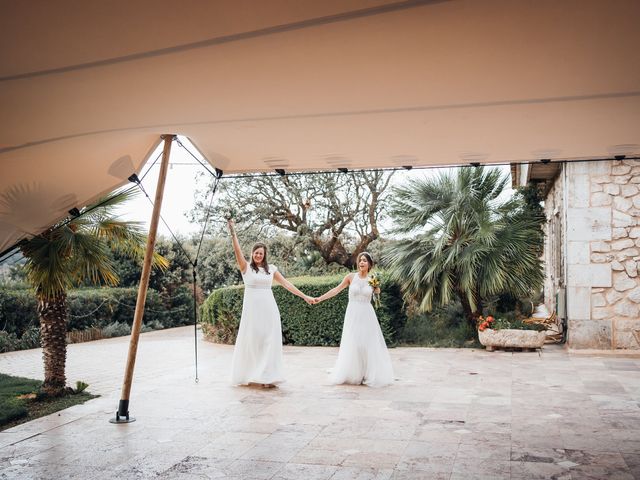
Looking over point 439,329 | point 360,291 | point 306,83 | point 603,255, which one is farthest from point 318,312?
point 306,83

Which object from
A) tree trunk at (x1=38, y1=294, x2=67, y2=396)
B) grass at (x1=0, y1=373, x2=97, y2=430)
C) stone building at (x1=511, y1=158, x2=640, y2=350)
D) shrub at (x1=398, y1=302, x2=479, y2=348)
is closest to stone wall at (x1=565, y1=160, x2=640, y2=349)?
stone building at (x1=511, y1=158, x2=640, y2=350)

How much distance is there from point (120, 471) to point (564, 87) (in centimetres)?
392

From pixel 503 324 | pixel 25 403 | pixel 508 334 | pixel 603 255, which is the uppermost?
pixel 603 255

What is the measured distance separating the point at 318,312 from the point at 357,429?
23.0 ft

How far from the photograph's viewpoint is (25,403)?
7.42 meters

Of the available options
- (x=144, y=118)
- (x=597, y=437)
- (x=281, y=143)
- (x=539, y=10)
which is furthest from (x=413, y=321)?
(x=539, y=10)

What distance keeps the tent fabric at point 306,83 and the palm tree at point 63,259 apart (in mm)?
1974

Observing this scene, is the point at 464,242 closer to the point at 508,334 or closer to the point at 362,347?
the point at 508,334

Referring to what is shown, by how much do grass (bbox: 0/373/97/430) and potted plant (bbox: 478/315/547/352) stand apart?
6800mm

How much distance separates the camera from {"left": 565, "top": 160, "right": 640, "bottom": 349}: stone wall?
1074 centimetres

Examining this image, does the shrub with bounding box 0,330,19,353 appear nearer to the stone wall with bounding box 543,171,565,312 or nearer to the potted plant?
the potted plant

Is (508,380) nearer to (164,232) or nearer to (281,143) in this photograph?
(281,143)

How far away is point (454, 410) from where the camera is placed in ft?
21.4

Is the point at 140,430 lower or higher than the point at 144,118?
lower
